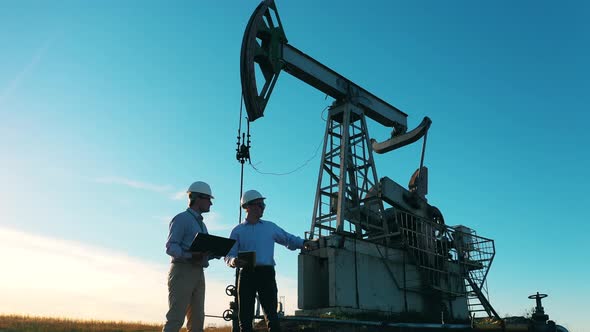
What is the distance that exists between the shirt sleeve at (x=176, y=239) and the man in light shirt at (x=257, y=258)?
2.40ft

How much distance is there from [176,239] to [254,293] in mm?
1229

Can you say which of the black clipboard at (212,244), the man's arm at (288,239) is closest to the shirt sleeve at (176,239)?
the black clipboard at (212,244)

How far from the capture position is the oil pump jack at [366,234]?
537 inches

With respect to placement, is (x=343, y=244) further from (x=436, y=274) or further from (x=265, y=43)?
(x=265, y=43)

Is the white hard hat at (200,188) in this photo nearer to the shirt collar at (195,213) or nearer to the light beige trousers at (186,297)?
the shirt collar at (195,213)

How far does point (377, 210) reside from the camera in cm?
1706

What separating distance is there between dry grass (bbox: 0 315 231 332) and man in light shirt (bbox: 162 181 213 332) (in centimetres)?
546

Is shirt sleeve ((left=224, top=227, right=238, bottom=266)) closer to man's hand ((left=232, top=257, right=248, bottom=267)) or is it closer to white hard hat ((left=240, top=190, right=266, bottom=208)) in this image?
man's hand ((left=232, top=257, right=248, bottom=267))

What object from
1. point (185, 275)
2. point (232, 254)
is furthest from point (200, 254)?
point (232, 254)

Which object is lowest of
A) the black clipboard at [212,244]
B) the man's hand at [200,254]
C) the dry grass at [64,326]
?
the dry grass at [64,326]

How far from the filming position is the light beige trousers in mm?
5629

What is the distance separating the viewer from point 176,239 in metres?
5.77

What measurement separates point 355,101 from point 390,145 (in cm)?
257

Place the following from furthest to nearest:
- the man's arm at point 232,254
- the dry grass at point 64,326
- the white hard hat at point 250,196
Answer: the dry grass at point 64,326 → the white hard hat at point 250,196 → the man's arm at point 232,254
